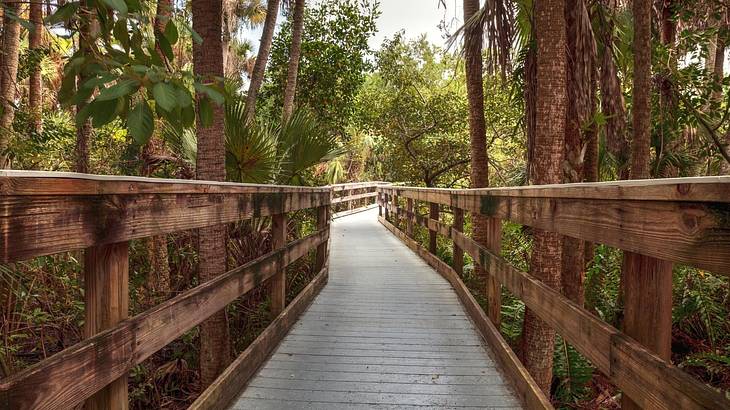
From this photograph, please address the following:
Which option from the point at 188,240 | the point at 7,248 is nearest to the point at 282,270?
the point at 188,240

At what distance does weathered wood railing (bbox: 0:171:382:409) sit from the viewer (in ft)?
4.44

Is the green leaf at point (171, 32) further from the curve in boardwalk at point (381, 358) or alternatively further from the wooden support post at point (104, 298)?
the curve in boardwalk at point (381, 358)

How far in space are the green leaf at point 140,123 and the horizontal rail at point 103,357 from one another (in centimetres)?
67

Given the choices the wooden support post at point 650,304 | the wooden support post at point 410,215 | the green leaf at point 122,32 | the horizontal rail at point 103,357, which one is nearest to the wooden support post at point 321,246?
the wooden support post at point 410,215

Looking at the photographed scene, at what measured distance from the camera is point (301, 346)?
4.10 m

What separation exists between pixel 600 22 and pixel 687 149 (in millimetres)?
3403

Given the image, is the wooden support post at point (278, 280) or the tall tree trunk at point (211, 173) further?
the wooden support post at point (278, 280)

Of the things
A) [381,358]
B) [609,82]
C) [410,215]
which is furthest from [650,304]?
[410,215]

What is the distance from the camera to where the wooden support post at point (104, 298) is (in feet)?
5.77

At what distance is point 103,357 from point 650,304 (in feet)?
6.01

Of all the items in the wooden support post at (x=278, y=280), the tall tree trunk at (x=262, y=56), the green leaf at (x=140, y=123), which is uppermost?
the tall tree trunk at (x=262, y=56)

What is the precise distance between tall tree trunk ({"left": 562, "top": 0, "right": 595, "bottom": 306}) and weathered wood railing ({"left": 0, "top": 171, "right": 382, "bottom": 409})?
4006mm

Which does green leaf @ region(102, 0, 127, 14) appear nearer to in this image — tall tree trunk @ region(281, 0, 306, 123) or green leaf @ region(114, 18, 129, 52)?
green leaf @ region(114, 18, 129, 52)

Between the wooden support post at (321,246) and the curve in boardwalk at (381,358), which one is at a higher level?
the wooden support post at (321,246)
